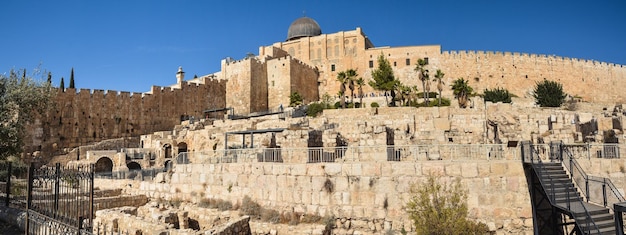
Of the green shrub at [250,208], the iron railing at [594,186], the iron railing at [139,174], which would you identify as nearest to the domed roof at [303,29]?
the iron railing at [139,174]

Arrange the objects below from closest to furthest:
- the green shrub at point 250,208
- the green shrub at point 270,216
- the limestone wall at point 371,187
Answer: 1. the limestone wall at point 371,187
2. the green shrub at point 270,216
3. the green shrub at point 250,208

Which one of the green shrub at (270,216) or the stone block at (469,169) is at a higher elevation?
the stone block at (469,169)

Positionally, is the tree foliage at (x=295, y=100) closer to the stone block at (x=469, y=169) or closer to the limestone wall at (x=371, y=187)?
the limestone wall at (x=371, y=187)

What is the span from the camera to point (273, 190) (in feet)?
43.5

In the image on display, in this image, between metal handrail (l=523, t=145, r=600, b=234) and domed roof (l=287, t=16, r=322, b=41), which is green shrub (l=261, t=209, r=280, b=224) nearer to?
metal handrail (l=523, t=145, r=600, b=234)

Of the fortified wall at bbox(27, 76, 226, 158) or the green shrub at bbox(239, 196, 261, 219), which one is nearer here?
the green shrub at bbox(239, 196, 261, 219)

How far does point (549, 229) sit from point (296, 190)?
7.30 m

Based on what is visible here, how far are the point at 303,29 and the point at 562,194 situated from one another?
50.5 m

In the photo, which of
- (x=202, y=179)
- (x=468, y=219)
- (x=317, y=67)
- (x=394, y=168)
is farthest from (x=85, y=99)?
(x=468, y=219)

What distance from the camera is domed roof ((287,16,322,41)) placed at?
189 feet

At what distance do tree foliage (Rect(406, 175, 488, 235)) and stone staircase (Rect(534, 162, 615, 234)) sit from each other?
1873 millimetres

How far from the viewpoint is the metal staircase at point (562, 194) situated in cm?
952

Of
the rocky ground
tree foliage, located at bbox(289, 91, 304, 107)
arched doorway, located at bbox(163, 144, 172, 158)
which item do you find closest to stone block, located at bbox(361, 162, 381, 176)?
the rocky ground

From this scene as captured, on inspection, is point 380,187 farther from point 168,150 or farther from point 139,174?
point 168,150
